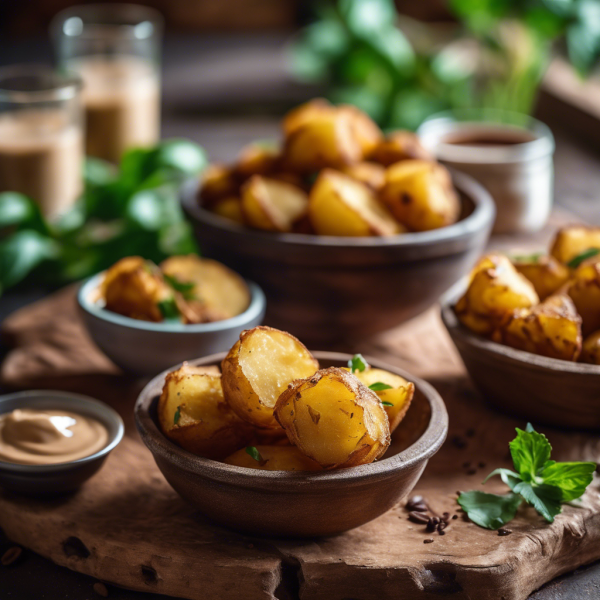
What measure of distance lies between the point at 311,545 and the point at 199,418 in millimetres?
263

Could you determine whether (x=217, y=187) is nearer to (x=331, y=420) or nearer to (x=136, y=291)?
(x=136, y=291)

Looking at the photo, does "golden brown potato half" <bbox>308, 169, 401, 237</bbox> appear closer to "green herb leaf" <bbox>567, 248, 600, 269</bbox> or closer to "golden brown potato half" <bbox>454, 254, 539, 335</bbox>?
"golden brown potato half" <bbox>454, 254, 539, 335</bbox>

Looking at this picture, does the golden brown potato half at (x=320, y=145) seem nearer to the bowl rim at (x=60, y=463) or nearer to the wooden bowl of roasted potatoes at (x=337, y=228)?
the wooden bowl of roasted potatoes at (x=337, y=228)

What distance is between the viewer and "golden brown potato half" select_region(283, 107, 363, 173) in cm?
209

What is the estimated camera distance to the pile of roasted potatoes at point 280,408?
124 cm

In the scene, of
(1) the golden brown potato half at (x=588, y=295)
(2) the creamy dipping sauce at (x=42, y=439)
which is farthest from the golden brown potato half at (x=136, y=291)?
(1) the golden brown potato half at (x=588, y=295)

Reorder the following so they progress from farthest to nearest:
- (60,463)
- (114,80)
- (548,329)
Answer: (114,80), (548,329), (60,463)

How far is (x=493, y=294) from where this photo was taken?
1676 mm

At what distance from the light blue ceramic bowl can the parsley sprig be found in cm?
62

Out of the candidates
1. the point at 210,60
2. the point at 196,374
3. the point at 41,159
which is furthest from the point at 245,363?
the point at 210,60

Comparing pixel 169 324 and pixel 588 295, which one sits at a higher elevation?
pixel 588 295

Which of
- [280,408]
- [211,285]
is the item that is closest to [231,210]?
[211,285]

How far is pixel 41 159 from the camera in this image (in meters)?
2.82

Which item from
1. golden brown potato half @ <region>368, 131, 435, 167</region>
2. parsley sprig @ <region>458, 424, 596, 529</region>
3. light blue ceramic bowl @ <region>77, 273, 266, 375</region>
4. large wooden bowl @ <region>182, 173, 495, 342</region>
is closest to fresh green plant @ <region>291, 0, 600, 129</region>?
golden brown potato half @ <region>368, 131, 435, 167</region>
